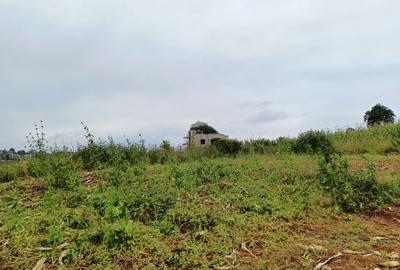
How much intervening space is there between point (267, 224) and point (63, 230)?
162 cm

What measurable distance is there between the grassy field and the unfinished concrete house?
318 inches

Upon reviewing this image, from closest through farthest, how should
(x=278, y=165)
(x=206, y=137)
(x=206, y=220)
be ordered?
(x=206, y=220) < (x=278, y=165) < (x=206, y=137)

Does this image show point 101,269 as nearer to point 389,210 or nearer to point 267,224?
point 267,224

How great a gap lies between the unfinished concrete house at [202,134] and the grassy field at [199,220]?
8.07 m

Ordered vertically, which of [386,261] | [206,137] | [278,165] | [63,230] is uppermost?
[206,137]

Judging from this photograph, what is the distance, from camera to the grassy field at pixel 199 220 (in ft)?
10.3

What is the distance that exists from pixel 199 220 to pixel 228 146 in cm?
776

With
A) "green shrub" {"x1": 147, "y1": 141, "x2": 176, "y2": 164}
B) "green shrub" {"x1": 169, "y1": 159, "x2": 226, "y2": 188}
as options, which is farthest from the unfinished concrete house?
"green shrub" {"x1": 169, "y1": 159, "x2": 226, "y2": 188}

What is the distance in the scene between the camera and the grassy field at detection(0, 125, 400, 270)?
10.3 feet

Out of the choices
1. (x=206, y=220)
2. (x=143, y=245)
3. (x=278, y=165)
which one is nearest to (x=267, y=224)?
(x=206, y=220)

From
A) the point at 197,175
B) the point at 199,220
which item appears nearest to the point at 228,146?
the point at 197,175

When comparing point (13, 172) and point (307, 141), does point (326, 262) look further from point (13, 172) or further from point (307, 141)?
point (307, 141)

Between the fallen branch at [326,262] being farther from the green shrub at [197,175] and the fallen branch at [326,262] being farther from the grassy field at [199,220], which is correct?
the green shrub at [197,175]

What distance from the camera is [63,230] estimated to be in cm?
353
